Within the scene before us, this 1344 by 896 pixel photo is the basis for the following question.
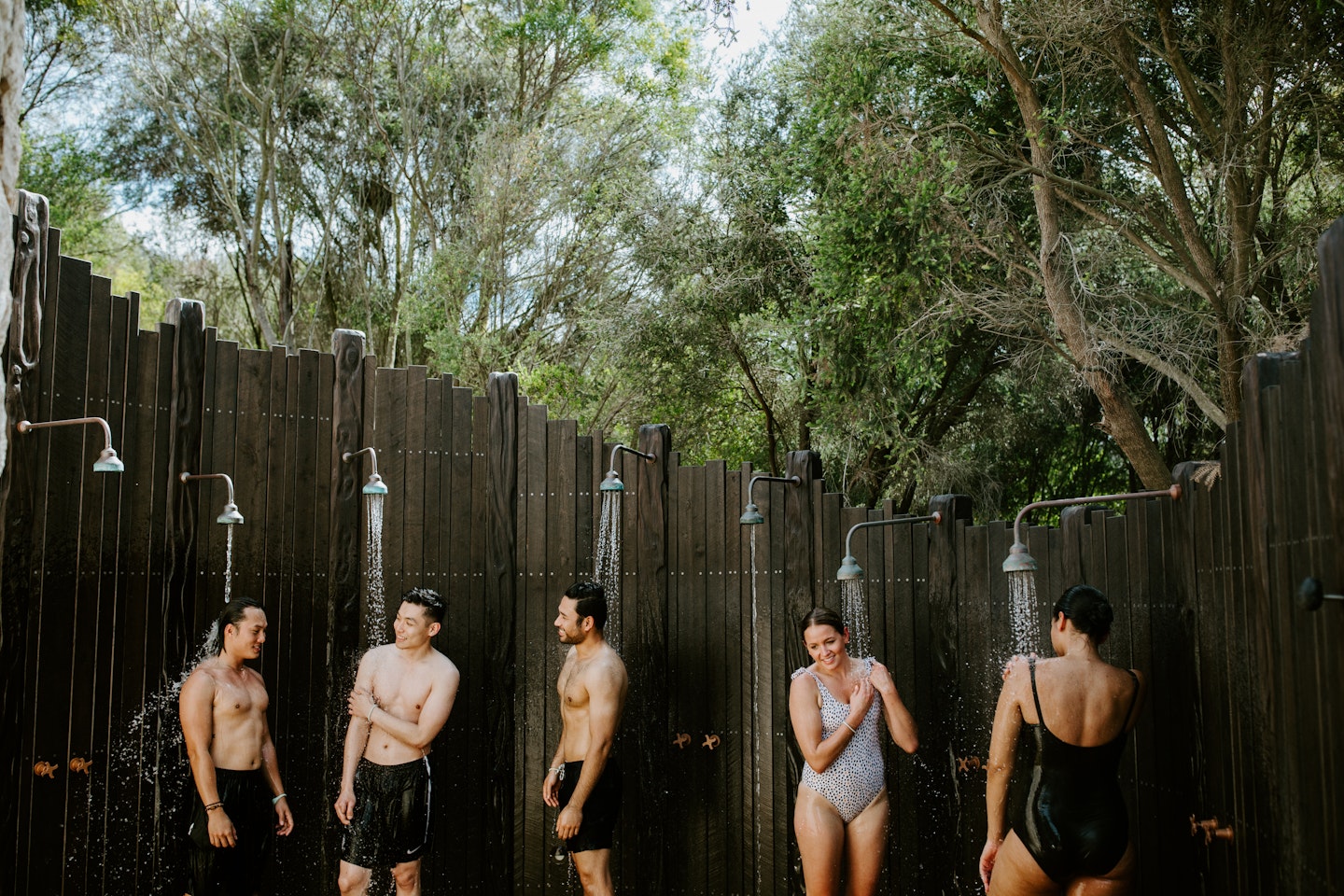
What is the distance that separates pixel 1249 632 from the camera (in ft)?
13.2

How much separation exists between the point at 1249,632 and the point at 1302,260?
5718 mm

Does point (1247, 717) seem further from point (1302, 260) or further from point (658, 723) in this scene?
point (1302, 260)

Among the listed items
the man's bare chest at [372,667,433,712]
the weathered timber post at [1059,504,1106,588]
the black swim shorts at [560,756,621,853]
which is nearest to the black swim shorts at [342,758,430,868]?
the man's bare chest at [372,667,433,712]

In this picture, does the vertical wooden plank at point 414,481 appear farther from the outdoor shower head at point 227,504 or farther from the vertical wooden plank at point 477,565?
the outdoor shower head at point 227,504

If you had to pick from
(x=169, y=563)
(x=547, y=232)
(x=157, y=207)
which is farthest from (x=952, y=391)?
(x=157, y=207)

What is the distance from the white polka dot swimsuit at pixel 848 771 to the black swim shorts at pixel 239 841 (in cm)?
249

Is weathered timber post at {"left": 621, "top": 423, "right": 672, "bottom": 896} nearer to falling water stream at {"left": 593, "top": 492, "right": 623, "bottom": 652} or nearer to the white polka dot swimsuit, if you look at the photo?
falling water stream at {"left": 593, "top": 492, "right": 623, "bottom": 652}

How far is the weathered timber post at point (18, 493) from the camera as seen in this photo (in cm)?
484

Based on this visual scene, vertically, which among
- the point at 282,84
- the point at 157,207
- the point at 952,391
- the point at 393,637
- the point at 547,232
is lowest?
the point at 393,637

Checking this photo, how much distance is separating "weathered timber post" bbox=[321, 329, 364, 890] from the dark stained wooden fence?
0.05ft

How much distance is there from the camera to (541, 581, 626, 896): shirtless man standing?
551cm

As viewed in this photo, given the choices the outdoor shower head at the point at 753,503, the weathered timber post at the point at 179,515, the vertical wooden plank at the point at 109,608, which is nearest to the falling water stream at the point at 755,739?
the outdoor shower head at the point at 753,503

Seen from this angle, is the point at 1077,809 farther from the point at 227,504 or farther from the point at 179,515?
the point at 179,515

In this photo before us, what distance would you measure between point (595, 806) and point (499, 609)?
1.18 metres
